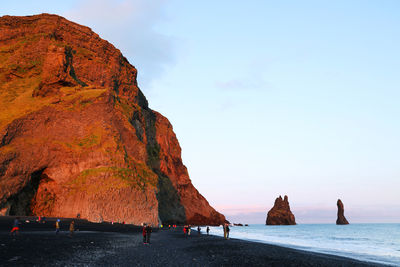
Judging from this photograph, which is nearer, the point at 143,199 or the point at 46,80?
the point at 143,199

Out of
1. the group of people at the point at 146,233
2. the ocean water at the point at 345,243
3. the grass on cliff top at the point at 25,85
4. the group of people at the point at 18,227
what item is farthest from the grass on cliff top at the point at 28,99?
the ocean water at the point at 345,243

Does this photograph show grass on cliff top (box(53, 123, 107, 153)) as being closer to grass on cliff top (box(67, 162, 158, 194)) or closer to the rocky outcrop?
the rocky outcrop

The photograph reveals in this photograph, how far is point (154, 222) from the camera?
189 feet

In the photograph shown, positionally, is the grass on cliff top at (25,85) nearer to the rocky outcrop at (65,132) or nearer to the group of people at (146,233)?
the rocky outcrop at (65,132)

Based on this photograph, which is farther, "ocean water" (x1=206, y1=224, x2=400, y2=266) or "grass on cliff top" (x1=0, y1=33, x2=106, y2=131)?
"grass on cliff top" (x1=0, y1=33, x2=106, y2=131)

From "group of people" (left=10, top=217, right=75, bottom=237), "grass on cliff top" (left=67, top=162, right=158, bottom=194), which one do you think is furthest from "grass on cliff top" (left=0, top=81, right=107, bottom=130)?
"group of people" (left=10, top=217, right=75, bottom=237)

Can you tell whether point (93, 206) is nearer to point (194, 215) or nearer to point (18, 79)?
point (18, 79)

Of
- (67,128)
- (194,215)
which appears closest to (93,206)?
(67,128)

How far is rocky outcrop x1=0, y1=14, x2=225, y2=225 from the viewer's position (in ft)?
165

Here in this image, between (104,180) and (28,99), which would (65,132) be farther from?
(104,180)

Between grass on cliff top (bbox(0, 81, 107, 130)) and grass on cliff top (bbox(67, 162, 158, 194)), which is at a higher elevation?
grass on cliff top (bbox(0, 81, 107, 130))

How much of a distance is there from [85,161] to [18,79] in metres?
29.4

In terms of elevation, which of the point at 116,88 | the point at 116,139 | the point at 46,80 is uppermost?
the point at 116,88

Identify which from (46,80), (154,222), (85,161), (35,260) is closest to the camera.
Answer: (35,260)
